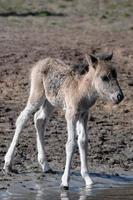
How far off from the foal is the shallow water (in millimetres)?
205

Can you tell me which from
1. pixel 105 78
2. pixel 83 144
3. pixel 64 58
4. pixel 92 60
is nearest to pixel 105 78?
pixel 105 78

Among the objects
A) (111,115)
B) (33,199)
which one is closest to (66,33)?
(111,115)

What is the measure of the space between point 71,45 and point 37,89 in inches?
365

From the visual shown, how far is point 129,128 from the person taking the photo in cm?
1650

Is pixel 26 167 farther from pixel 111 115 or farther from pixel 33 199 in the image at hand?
pixel 111 115

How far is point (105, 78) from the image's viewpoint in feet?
41.1

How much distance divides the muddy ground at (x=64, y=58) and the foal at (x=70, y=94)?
0.76 m

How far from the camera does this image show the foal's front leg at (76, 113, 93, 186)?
41.5 ft

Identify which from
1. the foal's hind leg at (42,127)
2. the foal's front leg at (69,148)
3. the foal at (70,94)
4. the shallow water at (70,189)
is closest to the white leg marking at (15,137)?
the foal at (70,94)

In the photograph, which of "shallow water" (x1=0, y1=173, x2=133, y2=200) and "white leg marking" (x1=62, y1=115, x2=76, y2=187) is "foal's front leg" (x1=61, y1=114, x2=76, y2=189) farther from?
"shallow water" (x1=0, y1=173, x2=133, y2=200)

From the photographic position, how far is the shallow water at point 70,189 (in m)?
12.2

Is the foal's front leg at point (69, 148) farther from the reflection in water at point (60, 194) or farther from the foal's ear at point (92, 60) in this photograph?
the foal's ear at point (92, 60)

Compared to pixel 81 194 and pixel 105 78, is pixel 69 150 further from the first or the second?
pixel 105 78

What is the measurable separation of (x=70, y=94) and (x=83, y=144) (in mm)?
809
